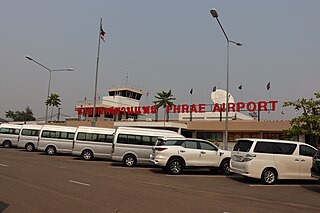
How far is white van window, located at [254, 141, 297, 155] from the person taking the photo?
1343cm

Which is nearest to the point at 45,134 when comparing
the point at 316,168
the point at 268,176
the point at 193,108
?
the point at 268,176

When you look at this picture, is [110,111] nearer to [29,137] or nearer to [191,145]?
[29,137]

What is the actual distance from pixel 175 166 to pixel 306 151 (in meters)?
5.81

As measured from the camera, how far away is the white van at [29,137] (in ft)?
91.4

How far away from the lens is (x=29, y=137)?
27953 mm

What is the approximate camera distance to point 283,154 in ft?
44.4

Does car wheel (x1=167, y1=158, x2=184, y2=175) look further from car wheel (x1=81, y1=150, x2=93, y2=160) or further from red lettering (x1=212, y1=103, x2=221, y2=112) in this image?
red lettering (x1=212, y1=103, x2=221, y2=112)

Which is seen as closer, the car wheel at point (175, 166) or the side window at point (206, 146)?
the car wheel at point (175, 166)

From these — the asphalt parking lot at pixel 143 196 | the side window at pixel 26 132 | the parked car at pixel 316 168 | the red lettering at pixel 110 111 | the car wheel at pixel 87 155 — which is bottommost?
the asphalt parking lot at pixel 143 196

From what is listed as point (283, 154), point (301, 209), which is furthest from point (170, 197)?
point (283, 154)

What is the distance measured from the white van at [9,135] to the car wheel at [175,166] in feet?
65.4

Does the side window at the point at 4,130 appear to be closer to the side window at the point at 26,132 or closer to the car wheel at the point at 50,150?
the side window at the point at 26,132

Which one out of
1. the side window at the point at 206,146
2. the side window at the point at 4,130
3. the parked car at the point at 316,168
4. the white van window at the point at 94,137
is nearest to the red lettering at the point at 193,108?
the white van window at the point at 94,137

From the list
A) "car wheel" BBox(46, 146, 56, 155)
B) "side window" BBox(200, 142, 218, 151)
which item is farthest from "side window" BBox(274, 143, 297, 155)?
"car wheel" BBox(46, 146, 56, 155)
